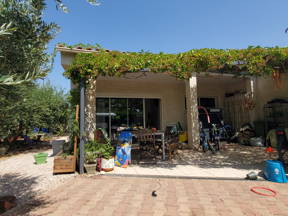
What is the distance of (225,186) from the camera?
9.14 ft

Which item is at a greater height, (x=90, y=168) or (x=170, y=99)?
(x=170, y=99)

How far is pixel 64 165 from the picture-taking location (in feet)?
11.8

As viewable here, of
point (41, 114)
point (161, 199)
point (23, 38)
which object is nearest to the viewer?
point (23, 38)

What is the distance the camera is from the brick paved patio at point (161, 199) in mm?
2090

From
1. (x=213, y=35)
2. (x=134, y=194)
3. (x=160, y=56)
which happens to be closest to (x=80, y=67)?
(x=160, y=56)

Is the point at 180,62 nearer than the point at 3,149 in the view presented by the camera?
Yes

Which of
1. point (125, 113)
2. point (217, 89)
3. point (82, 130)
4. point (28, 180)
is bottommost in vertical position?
point (28, 180)

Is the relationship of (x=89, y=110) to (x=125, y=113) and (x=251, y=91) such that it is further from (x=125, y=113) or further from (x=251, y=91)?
(x=251, y=91)

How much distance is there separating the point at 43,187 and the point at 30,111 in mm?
5049

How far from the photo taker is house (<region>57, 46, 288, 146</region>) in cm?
650

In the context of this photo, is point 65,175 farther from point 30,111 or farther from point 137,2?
point 137,2

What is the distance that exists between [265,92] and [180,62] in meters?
5.62

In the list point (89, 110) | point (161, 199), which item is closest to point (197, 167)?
point (161, 199)

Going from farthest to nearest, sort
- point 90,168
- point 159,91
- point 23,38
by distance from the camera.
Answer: point 159,91, point 90,168, point 23,38
